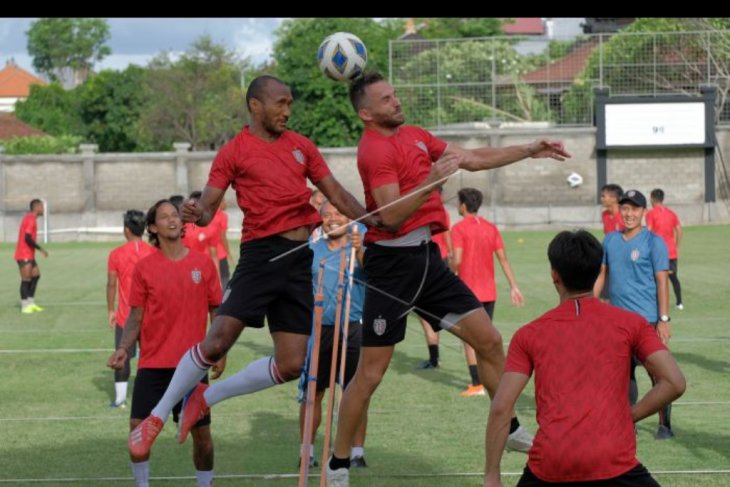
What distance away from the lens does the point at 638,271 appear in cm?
1116

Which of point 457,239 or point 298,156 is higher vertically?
point 298,156

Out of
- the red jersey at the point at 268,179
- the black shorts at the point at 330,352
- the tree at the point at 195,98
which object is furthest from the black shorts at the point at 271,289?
the tree at the point at 195,98

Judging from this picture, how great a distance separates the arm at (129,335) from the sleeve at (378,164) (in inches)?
69.9

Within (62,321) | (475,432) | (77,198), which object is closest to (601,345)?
(475,432)

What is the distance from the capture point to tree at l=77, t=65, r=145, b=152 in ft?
313

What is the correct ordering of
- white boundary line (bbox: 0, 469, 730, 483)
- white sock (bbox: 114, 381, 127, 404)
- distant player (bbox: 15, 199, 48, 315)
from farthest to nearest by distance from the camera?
distant player (bbox: 15, 199, 48, 315) → white sock (bbox: 114, 381, 127, 404) → white boundary line (bbox: 0, 469, 730, 483)

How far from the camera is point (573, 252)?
17.8 ft

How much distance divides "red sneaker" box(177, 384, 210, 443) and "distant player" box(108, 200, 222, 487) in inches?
6.5

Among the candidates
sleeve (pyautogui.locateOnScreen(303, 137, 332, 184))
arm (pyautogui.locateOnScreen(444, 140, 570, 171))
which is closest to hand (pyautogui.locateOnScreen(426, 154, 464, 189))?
arm (pyautogui.locateOnScreen(444, 140, 570, 171))

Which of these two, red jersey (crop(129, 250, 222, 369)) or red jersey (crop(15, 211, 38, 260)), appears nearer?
red jersey (crop(129, 250, 222, 369))

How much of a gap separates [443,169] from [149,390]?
2541mm

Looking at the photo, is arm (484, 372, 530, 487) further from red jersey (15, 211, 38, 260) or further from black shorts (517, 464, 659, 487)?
red jersey (15, 211, 38, 260)

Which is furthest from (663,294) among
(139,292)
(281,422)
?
(139,292)

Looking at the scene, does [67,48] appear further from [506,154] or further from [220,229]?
[506,154]
